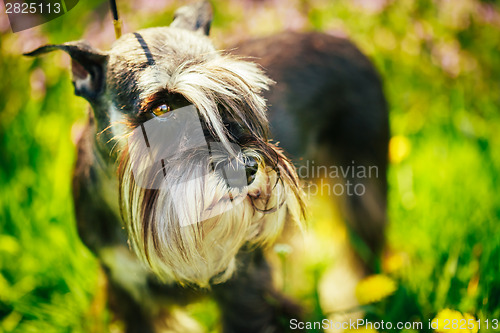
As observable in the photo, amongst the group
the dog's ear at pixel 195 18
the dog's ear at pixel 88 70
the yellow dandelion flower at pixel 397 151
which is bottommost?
the yellow dandelion flower at pixel 397 151

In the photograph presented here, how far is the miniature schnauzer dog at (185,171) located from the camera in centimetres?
137

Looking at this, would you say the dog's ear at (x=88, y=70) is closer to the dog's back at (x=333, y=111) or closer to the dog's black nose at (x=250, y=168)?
the dog's black nose at (x=250, y=168)

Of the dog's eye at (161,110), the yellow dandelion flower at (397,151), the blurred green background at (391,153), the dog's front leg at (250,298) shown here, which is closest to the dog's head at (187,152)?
the dog's eye at (161,110)

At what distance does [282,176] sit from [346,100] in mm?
1117

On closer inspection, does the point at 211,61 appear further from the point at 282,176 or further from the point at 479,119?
the point at 479,119

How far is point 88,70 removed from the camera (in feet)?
5.42

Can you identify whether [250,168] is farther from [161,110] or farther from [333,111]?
[333,111]

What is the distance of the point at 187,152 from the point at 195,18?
86 cm

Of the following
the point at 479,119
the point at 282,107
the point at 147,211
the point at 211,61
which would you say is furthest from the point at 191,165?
the point at 479,119

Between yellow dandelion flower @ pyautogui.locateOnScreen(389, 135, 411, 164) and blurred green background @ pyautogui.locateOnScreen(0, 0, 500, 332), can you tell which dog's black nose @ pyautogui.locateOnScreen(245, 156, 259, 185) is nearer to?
blurred green background @ pyautogui.locateOnScreen(0, 0, 500, 332)

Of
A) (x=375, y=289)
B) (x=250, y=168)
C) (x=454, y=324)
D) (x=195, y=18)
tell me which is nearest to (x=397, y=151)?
(x=375, y=289)

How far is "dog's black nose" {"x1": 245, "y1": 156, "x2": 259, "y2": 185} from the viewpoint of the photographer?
1.34 meters

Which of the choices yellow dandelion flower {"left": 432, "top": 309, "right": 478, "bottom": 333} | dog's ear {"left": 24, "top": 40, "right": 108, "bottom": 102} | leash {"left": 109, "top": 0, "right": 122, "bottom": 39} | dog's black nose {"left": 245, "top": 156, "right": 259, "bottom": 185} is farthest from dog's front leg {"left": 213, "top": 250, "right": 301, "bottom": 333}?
leash {"left": 109, "top": 0, "right": 122, "bottom": 39}

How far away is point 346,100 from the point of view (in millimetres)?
2426
